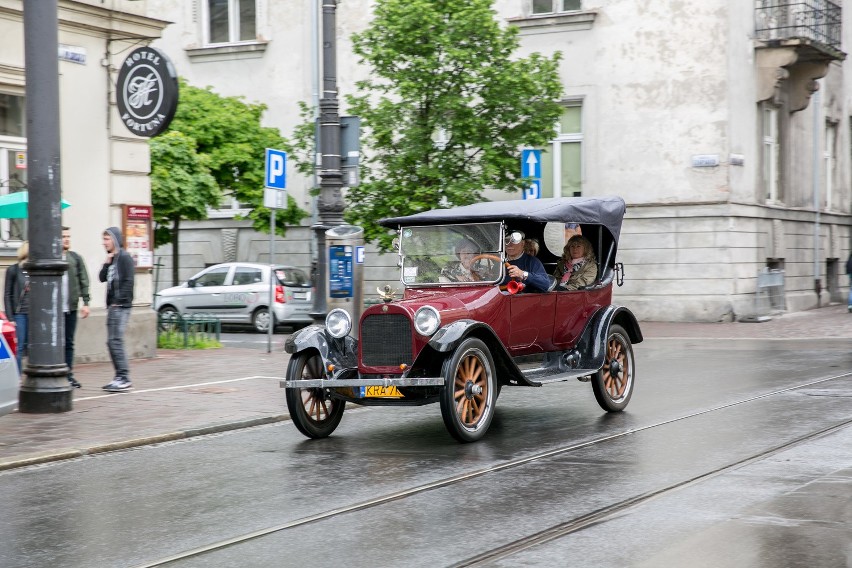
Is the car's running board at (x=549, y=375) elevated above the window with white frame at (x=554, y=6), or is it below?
below

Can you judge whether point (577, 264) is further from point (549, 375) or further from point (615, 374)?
point (549, 375)

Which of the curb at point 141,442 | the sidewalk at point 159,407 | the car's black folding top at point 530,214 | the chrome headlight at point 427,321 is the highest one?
the car's black folding top at point 530,214

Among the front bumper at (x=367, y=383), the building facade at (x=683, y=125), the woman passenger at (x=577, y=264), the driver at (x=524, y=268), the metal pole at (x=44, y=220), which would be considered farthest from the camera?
the building facade at (x=683, y=125)

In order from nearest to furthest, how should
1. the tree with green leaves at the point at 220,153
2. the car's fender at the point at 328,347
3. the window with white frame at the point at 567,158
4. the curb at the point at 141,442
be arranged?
the curb at the point at 141,442 → the car's fender at the point at 328,347 → the tree with green leaves at the point at 220,153 → the window with white frame at the point at 567,158

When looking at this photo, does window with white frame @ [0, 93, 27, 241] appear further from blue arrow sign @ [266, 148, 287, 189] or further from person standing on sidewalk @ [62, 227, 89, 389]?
blue arrow sign @ [266, 148, 287, 189]

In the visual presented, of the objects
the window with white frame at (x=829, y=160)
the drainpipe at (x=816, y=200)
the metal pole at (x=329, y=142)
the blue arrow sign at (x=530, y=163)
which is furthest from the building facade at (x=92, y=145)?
the window with white frame at (x=829, y=160)

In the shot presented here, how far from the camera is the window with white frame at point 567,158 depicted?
27.0 metres

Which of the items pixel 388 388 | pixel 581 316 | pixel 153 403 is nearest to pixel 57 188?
pixel 153 403

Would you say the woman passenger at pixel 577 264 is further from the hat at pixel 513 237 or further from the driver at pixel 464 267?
the driver at pixel 464 267

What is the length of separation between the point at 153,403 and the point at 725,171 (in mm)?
16807

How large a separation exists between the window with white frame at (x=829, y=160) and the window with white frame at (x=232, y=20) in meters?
16.2

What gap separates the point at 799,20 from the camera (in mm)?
27984

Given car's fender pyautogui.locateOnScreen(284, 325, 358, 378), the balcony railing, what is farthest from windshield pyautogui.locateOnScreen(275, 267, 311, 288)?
car's fender pyautogui.locateOnScreen(284, 325, 358, 378)

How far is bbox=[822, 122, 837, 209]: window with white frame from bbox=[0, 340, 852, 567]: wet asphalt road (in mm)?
22238
